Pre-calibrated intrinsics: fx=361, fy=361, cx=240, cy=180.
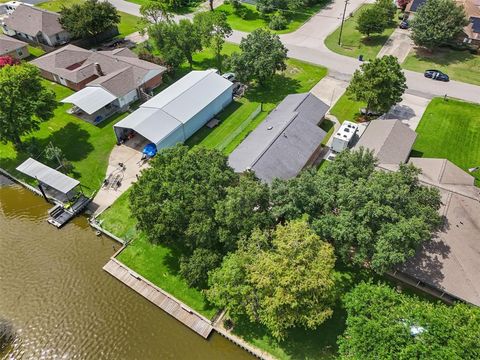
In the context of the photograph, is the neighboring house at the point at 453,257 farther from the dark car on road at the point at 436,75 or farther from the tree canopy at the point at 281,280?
the dark car on road at the point at 436,75

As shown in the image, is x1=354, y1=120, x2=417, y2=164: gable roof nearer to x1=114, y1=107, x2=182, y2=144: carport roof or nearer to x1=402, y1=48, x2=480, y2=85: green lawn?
x1=402, y1=48, x2=480, y2=85: green lawn

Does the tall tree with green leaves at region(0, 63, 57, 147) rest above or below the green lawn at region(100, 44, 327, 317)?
above

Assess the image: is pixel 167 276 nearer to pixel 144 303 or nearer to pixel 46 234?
pixel 144 303

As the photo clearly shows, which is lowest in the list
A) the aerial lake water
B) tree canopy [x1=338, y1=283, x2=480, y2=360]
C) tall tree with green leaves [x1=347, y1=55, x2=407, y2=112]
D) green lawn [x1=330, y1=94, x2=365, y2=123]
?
the aerial lake water

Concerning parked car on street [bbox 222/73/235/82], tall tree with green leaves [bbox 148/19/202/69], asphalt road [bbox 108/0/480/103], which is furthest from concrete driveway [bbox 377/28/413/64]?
tall tree with green leaves [bbox 148/19/202/69]

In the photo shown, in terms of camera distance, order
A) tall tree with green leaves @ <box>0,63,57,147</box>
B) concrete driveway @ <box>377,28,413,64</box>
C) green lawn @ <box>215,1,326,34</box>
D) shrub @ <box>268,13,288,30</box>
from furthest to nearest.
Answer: green lawn @ <box>215,1,326,34</box>, shrub @ <box>268,13,288,30</box>, concrete driveway @ <box>377,28,413,64</box>, tall tree with green leaves @ <box>0,63,57,147</box>

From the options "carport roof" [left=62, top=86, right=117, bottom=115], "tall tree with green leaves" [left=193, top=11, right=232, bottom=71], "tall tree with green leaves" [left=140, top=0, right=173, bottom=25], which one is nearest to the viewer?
"carport roof" [left=62, top=86, right=117, bottom=115]

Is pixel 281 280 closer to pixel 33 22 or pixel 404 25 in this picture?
pixel 404 25

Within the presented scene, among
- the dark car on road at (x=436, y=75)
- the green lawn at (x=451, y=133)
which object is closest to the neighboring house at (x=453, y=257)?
the green lawn at (x=451, y=133)
